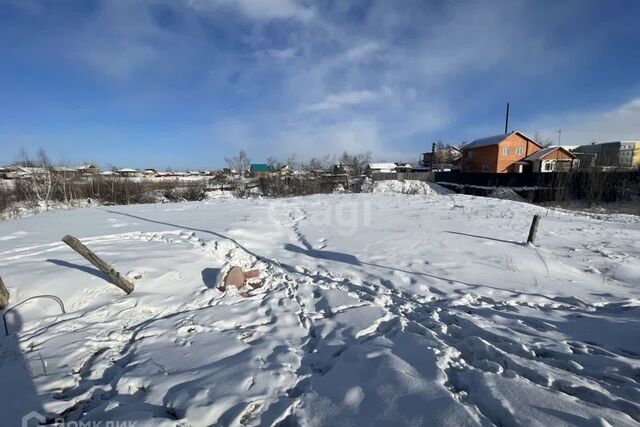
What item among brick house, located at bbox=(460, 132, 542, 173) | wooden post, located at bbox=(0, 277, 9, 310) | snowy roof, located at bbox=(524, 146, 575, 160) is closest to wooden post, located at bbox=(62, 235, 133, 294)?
wooden post, located at bbox=(0, 277, 9, 310)

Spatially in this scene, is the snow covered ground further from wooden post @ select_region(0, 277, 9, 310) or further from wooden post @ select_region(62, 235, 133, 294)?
wooden post @ select_region(0, 277, 9, 310)

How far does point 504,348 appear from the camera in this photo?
11.6 feet

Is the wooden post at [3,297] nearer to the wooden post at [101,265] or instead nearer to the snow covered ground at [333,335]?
the snow covered ground at [333,335]

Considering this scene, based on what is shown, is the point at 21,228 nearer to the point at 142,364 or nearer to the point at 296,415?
the point at 142,364

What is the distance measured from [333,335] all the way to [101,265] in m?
4.00

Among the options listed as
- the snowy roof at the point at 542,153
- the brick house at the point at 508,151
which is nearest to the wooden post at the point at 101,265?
the brick house at the point at 508,151

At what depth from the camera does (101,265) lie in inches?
190

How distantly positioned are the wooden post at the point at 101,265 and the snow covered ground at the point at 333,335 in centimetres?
19

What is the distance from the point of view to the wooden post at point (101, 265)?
4664mm

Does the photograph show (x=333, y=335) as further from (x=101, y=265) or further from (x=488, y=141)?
(x=488, y=141)

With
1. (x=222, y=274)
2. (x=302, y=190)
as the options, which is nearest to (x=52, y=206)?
(x=302, y=190)

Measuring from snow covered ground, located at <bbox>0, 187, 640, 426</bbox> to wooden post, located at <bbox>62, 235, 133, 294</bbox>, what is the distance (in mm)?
190

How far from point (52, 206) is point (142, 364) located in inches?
1037

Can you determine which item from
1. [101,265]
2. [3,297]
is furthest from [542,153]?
[3,297]
